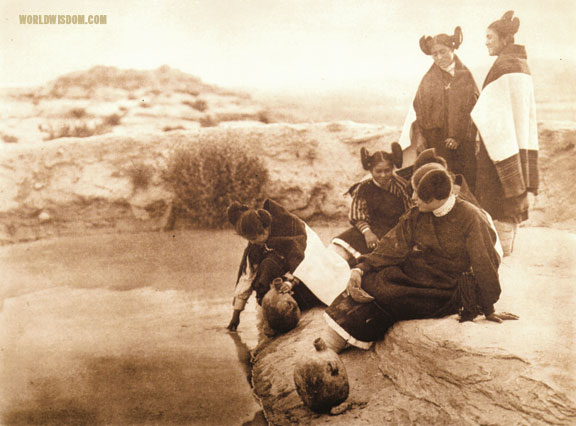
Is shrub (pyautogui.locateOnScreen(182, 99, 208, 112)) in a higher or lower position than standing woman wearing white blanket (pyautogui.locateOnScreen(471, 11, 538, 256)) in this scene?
lower

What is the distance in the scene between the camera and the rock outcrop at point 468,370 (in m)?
2.75

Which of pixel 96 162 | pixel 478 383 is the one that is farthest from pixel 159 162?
pixel 478 383

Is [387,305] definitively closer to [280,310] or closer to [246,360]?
[280,310]

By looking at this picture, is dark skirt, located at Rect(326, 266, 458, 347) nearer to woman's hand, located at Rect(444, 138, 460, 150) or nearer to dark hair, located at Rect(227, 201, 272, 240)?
dark hair, located at Rect(227, 201, 272, 240)

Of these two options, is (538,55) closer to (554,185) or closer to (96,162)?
(554,185)

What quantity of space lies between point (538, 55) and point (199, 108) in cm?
514

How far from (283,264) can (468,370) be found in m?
1.78

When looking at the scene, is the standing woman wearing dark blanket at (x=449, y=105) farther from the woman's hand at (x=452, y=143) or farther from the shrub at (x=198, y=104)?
the shrub at (x=198, y=104)

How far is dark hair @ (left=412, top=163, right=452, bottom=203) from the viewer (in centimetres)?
321

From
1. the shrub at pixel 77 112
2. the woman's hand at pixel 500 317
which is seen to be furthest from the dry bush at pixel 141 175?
the woman's hand at pixel 500 317

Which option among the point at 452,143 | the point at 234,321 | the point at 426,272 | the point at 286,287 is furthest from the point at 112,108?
the point at 426,272

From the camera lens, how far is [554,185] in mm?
5531

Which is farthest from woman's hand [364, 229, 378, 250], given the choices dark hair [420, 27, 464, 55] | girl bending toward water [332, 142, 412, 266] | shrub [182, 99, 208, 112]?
shrub [182, 99, 208, 112]

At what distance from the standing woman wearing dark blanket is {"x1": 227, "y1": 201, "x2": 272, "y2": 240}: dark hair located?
54.1 inches
